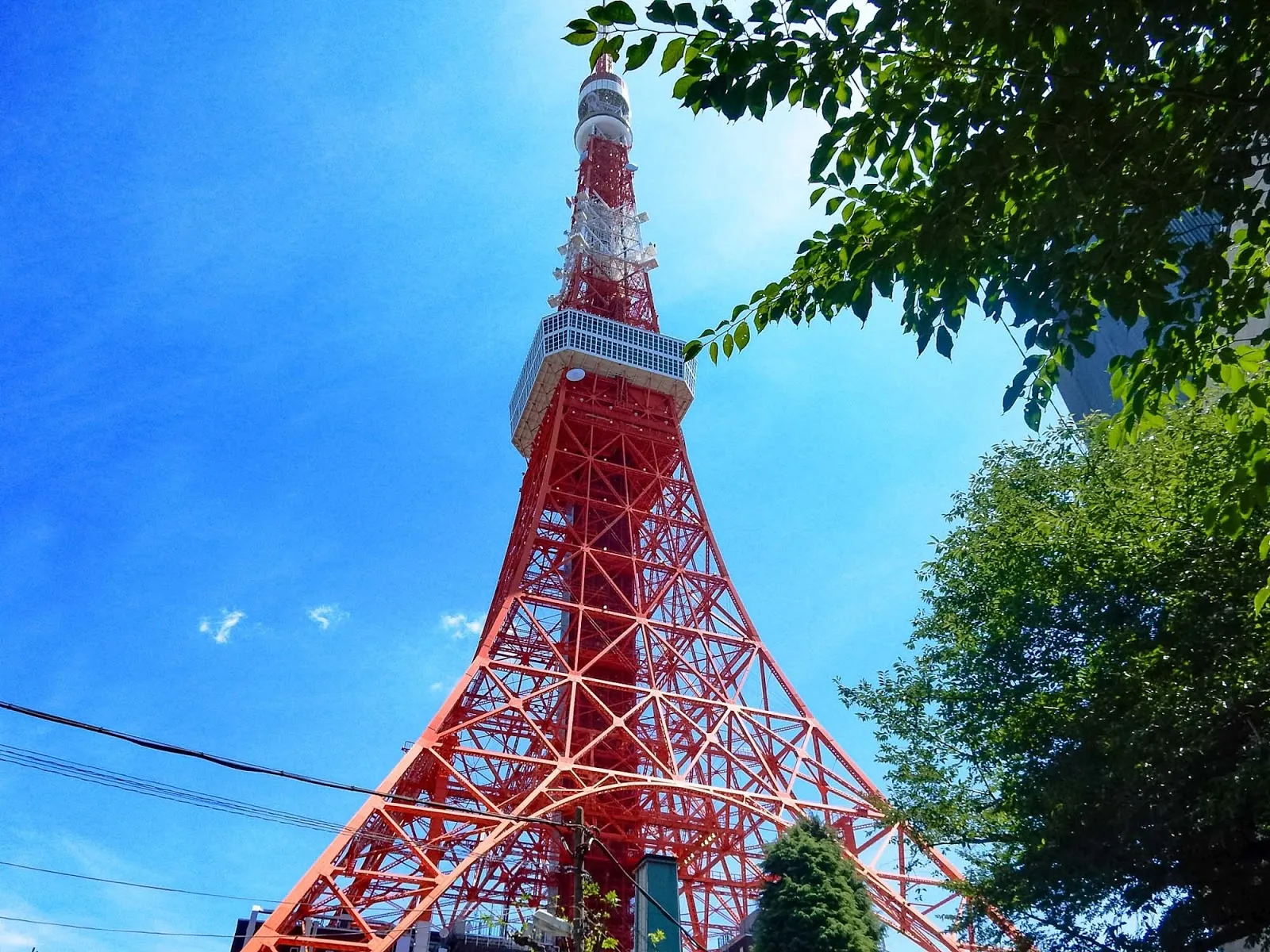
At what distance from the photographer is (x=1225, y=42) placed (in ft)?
11.3

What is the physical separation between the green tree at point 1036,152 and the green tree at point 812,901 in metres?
9.30

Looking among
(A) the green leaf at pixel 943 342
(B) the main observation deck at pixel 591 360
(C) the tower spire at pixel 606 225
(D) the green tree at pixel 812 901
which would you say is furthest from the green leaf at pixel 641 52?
(C) the tower spire at pixel 606 225

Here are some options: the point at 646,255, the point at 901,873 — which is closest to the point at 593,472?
the point at 646,255

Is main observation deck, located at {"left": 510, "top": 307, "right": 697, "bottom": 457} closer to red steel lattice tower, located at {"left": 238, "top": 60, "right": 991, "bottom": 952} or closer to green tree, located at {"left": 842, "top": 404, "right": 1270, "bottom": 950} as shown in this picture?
red steel lattice tower, located at {"left": 238, "top": 60, "right": 991, "bottom": 952}

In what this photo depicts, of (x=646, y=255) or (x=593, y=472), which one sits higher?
(x=646, y=255)

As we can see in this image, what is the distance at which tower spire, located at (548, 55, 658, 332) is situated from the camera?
29.6 metres

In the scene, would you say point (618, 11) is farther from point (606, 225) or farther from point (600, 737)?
point (606, 225)

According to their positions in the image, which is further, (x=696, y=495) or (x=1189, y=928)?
(x=696, y=495)

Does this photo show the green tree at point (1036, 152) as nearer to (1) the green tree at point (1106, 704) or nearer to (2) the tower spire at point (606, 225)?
(1) the green tree at point (1106, 704)

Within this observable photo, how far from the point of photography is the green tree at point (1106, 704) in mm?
7461

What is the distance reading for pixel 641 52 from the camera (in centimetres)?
347

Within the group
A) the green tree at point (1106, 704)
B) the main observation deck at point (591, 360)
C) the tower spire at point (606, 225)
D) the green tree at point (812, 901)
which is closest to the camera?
the green tree at point (1106, 704)

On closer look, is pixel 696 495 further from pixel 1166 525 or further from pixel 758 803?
pixel 1166 525

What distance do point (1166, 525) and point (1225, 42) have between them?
584 cm
